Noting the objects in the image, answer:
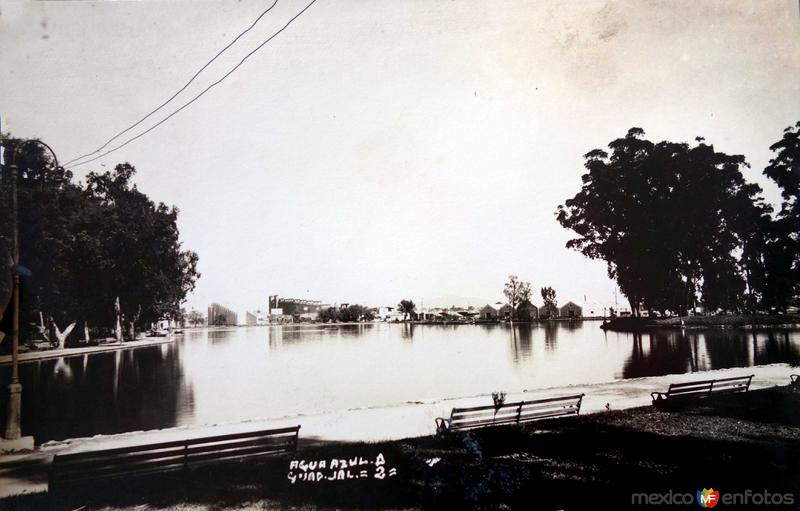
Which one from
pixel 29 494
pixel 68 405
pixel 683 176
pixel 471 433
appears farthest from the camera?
pixel 683 176

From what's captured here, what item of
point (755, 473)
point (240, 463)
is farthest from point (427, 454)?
point (755, 473)

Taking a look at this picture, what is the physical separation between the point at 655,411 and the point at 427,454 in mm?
4341

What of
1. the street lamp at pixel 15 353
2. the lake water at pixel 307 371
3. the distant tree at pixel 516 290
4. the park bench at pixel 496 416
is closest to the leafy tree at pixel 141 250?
the street lamp at pixel 15 353

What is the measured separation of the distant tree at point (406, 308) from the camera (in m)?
8.27

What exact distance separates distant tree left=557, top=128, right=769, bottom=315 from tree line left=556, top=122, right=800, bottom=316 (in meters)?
0.02

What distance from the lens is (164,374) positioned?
1226 cm

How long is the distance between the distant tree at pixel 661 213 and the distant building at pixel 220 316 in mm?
6335

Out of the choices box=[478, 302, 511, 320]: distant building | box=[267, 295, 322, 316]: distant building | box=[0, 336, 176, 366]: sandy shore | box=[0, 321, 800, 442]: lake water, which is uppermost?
box=[267, 295, 322, 316]: distant building

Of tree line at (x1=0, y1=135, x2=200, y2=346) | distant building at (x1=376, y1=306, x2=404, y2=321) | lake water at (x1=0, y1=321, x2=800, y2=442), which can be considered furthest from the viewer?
distant building at (x1=376, y1=306, x2=404, y2=321)

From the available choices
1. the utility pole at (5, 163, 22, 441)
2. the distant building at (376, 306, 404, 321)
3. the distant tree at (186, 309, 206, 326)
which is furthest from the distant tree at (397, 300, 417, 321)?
the utility pole at (5, 163, 22, 441)

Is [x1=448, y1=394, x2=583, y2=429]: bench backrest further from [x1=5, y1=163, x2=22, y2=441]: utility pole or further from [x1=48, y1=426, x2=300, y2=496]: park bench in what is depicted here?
[x1=5, y1=163, x2=22, y2=441]: utility pole

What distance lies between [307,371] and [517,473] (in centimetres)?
823

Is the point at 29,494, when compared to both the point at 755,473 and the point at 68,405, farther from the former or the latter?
the point at 755,473

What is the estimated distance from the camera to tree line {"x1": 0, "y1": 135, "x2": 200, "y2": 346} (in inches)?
211
